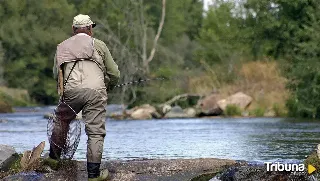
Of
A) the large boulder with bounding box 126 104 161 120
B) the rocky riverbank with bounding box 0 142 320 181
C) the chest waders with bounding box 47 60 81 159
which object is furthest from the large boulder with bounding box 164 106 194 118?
the chest waders with bounding box 47 60 81 159

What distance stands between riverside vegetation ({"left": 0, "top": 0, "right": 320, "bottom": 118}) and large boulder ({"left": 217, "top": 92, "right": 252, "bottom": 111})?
1.33 ft

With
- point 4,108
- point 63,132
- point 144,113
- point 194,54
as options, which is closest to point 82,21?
point 63,132

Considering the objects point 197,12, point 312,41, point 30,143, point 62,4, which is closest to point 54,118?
point 30,143

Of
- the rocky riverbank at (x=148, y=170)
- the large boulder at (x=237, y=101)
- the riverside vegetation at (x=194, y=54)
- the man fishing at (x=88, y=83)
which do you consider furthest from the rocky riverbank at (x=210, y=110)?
the man fishing at (x=88, y=83)

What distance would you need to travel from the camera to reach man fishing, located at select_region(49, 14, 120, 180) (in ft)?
23.3

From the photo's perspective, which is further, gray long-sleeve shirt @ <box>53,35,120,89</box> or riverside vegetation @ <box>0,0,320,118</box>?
riverside vegetation @ <box>0,0,320,118</box>

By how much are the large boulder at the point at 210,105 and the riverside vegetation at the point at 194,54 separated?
20.9 inches

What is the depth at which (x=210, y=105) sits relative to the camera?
3088cm

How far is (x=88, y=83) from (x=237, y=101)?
74.7ft

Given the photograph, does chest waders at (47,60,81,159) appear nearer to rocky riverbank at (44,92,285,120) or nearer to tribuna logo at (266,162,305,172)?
tribuna logo at (266,162,305,172)

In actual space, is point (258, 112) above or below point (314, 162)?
below

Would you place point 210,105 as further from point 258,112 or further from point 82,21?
point 82,21

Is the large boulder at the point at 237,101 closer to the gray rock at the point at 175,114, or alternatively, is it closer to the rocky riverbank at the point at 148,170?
the gray rock at the point at 175,114

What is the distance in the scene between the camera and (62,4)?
58562mm
